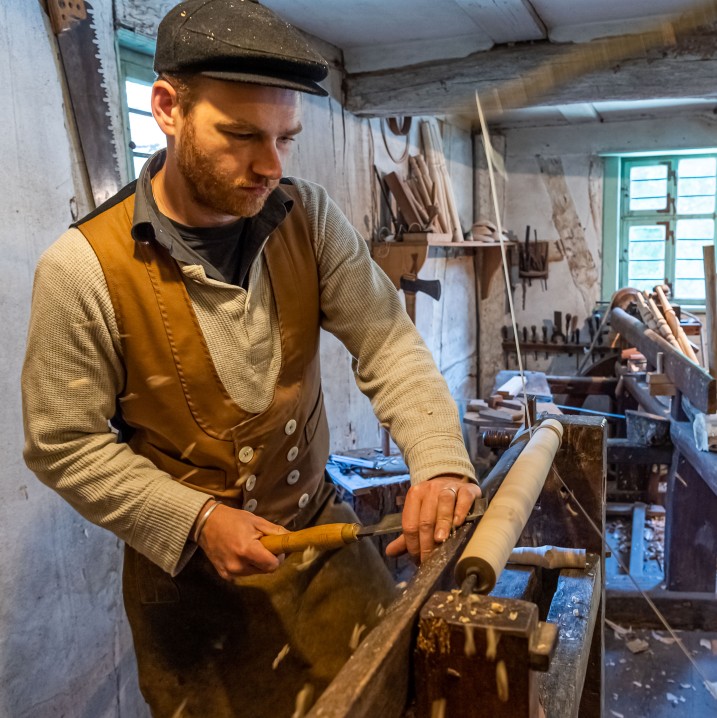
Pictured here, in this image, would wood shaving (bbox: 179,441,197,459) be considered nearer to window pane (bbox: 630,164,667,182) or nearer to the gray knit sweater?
the gray knit sweater

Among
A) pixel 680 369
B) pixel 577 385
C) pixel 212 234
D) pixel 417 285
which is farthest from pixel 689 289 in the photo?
pixel 212 234

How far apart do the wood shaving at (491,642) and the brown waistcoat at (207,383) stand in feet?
2.46

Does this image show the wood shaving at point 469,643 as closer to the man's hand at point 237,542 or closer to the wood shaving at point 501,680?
the wood shaving at point 501,680

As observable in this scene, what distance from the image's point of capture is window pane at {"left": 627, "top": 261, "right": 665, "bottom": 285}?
7.16 metres

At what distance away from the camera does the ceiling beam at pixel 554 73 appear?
11.7 feet

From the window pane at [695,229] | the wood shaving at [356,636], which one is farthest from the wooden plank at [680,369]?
the window pane at [695,229]

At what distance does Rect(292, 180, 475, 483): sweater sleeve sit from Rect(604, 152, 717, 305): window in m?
6.16

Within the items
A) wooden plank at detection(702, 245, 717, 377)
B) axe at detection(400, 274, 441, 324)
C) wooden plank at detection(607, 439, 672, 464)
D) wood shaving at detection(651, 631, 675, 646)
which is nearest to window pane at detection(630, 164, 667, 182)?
axe at detection(400, 274, 441, 324)

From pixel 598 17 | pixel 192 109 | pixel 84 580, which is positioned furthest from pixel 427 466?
pixel 598 17

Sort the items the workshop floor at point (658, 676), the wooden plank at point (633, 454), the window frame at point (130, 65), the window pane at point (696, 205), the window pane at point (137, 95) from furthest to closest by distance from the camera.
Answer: the window pane at point (696, 205), the wooden plank at point (633, 454), the workshop floor at point (658, 676), the window pane at point (137, 95), the window frame at point (130, 65)

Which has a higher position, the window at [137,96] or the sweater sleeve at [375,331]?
the window at [137,96]

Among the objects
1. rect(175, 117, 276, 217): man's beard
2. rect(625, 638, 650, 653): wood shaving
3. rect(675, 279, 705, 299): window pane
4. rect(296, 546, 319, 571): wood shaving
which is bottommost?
rect(625, 638, 650, 653): wood shaving

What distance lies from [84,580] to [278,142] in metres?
1.81

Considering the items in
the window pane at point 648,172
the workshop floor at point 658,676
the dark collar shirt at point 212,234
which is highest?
the window pane at point 648,172
